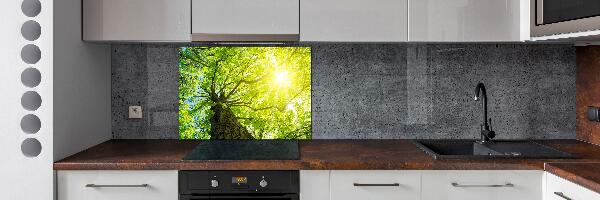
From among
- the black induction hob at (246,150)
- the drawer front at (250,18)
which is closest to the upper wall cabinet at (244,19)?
the drawer front at (250,18)

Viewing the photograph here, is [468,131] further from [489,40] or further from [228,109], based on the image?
[228,109]

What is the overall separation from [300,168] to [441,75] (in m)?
1.12

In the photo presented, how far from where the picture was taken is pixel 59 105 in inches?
95.6

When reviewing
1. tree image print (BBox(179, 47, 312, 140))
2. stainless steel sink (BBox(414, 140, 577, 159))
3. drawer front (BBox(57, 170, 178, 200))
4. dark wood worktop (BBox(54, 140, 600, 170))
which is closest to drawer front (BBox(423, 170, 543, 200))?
dark wood worktop (BBox(54, 140, 600, 170))

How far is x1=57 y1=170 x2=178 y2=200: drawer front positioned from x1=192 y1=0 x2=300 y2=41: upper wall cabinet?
686 millimetres

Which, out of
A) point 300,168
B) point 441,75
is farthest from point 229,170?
point 441,75

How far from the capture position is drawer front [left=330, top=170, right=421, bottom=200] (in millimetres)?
2373
